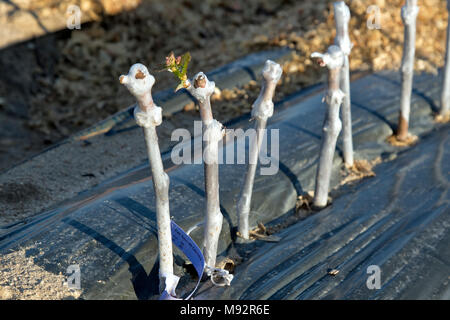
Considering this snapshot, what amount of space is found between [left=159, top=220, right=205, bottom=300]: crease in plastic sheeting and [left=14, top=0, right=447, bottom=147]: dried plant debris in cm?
156

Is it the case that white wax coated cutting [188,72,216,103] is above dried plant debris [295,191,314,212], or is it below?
above

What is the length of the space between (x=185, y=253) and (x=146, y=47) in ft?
10.2

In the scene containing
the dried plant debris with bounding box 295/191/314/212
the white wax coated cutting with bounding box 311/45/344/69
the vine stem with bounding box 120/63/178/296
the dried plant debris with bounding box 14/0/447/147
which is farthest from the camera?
the dried plant debris with bounding box 14/0/447/147

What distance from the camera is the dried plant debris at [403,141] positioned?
281cm

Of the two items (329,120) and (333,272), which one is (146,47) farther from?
(333,272)

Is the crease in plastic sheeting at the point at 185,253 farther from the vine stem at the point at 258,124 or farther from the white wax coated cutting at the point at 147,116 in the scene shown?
the white wax coated cutting at the point at 147,116

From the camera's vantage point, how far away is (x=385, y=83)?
3.18m

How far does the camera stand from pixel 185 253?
1.88 meters

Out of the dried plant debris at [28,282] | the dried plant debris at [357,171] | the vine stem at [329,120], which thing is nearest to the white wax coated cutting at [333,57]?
the vine stem at [329,120]

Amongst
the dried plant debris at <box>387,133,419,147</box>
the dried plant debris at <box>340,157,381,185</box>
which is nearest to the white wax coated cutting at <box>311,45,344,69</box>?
the dried plant debris at <box>340,157,381,185</box>

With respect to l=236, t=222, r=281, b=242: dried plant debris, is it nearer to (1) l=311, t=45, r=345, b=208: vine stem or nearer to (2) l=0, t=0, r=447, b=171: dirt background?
(1) l=311, t=45, r=345, b=208: vine stem

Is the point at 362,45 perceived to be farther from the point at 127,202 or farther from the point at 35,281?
the point at 35,281

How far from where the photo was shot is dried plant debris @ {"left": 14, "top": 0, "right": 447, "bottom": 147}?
11.9 feet
